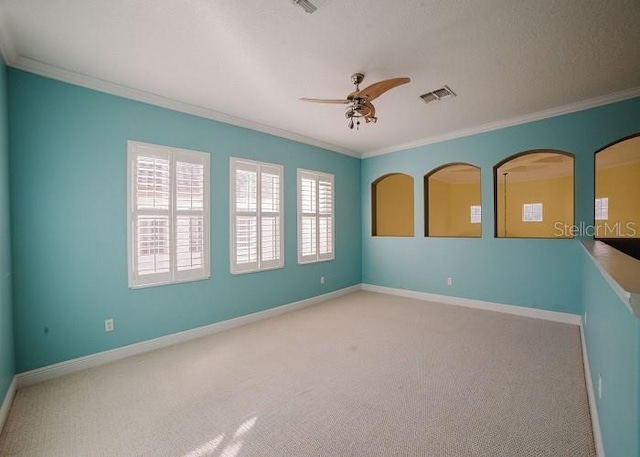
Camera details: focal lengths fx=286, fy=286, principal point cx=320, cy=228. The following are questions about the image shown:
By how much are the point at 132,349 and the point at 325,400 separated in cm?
219

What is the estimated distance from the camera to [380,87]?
8.14ft

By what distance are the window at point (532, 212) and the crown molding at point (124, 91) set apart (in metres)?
7.74

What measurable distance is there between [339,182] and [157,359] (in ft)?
13.1

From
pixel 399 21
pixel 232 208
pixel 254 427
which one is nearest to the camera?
pixel 254 427

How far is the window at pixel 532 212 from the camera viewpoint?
326 inches

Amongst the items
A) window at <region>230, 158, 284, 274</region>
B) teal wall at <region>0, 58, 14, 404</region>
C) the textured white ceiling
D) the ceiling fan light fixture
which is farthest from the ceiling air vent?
teal wall at <region>0, 58, 14, 404</region>

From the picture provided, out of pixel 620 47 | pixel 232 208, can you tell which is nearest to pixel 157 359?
pixel 232 208

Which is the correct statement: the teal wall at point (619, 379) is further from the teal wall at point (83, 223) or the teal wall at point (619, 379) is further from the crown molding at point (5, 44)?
the crown molding at point (5, 44)

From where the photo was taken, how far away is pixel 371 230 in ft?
19.2

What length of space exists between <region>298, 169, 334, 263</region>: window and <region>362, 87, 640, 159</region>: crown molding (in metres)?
1.51

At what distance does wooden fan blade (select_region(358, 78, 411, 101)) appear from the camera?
2.37 m

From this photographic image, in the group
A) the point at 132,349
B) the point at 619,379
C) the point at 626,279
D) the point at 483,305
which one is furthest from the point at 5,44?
the point at 483,305

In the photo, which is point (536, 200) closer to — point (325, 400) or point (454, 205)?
point (454, 205)

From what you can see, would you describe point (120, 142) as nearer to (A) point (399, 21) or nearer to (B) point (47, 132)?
(B) point (47, 132)
